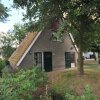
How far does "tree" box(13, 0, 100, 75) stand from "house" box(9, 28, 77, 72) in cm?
772

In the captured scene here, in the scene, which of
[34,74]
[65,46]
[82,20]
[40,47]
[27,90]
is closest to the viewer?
[27,90]

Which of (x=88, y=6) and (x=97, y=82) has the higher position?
(x=88, y=6)

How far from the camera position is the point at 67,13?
2028 centimetres

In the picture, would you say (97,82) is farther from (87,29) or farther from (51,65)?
(51,65)

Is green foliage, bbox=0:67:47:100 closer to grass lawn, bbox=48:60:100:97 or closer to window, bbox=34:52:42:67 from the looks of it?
grass lawn, bbox=48:60:100:97

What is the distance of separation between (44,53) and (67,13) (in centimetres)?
1333

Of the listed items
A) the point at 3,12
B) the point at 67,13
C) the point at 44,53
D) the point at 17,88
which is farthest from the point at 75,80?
the point at 44,53

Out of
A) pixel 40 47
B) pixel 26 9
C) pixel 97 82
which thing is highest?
pixel 26 9

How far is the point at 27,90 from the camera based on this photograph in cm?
1023

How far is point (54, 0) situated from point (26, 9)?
237cm

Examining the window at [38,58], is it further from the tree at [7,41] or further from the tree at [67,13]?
the tree at [7,41]

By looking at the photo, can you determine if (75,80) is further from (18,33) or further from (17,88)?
(18,33)

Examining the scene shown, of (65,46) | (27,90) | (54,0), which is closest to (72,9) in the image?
(54,0)

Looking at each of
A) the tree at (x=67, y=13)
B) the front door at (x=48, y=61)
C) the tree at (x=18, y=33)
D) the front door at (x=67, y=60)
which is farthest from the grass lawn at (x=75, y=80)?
the tree at (x=18, y=33)
